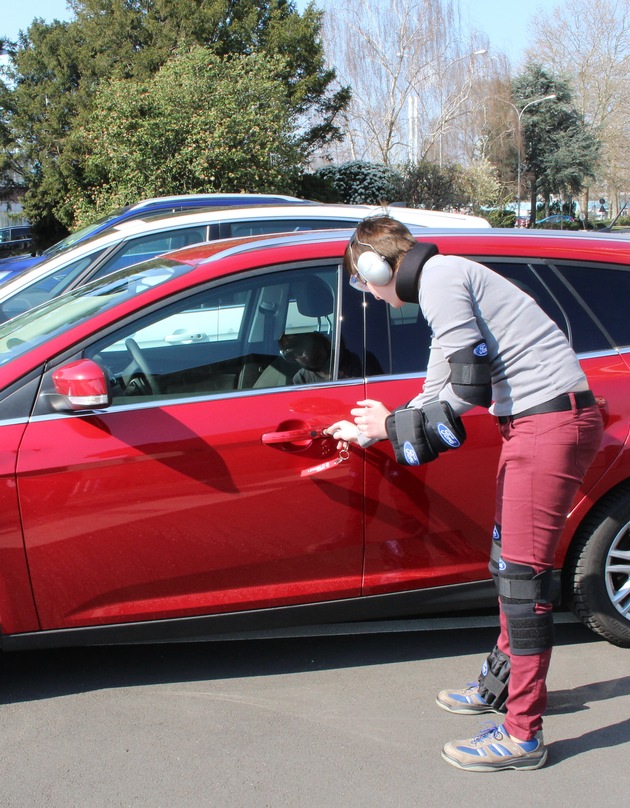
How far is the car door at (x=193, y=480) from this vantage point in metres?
3.02

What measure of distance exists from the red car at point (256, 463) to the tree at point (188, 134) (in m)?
15.2

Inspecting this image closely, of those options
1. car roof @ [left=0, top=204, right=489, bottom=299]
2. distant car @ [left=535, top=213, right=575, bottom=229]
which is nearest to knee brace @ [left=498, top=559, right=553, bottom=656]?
car roof @ [left=0, top=204, right=489, bottom=299]

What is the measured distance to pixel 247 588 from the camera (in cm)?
323

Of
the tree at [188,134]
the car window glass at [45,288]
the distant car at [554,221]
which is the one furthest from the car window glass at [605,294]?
the distant car at [554,221]

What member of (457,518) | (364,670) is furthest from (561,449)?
(364,670)

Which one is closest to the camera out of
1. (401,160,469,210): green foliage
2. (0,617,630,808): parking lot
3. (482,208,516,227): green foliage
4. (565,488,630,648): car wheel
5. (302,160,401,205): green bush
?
(0,617,630,808): parking lot

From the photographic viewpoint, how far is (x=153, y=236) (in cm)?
744

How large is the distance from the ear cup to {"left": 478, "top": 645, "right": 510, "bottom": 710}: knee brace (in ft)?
4.56

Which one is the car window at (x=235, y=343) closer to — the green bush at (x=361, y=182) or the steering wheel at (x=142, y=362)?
the steering wheel at (x=142, y=362)

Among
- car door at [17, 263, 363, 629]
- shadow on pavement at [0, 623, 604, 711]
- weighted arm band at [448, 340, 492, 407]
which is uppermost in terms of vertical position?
weighted arm band at [448, 340, 492, 407]

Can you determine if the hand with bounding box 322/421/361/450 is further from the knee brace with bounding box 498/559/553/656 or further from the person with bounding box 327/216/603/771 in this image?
the knee brace with bounding box 498/559/553/656

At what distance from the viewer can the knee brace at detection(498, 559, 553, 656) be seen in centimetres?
275

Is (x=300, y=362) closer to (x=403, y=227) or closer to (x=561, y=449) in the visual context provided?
(x=403, y=227)

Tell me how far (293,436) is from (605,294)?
143 cm
